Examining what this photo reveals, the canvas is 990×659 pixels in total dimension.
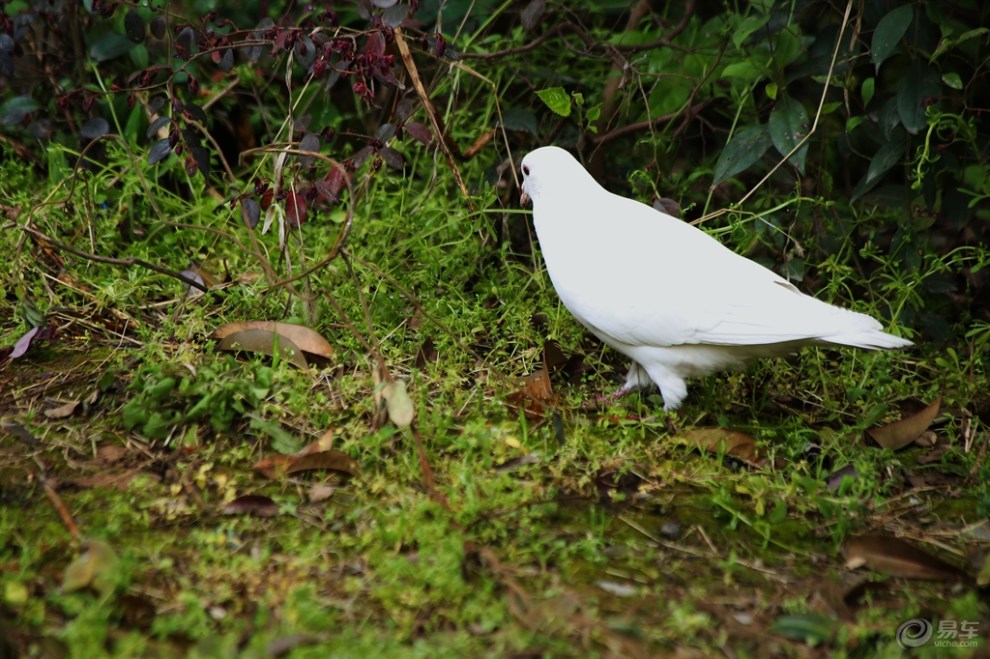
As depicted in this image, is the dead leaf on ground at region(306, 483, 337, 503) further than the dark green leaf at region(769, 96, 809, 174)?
No

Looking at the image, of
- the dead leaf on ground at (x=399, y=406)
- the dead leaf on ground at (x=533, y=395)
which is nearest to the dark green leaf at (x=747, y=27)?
the dead leaf on ground at (x=533, y=395)

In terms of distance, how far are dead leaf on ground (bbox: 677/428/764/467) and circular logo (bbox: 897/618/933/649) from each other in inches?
30.1

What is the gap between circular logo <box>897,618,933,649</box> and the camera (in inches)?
86.5

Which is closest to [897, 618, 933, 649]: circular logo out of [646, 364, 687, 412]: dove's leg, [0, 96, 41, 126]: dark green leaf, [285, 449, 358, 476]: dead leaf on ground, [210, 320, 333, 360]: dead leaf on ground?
[646, 364, 687, 412]: dove's leg

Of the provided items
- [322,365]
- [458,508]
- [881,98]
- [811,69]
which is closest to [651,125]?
[811,69]

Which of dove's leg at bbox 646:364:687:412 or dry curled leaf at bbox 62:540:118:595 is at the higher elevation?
dry curled leaf at bbox 62:540:118:595

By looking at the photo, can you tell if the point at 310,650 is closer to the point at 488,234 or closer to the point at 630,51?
the point at 488,234

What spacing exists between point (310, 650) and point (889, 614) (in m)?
1.36

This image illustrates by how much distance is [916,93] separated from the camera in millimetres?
3451

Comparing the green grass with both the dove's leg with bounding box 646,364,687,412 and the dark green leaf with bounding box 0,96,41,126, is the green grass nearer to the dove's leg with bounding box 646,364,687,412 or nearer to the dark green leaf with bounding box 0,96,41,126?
the dove's leg with bounding box 646,364,687,412

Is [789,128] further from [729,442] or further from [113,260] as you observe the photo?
[113,260]

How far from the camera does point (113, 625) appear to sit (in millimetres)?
2115

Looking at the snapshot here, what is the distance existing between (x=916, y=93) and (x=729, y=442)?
1501 mm

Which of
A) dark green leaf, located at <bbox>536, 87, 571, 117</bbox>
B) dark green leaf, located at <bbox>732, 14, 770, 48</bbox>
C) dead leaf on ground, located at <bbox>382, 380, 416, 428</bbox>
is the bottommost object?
dead leaf on ground, located at <bbox>382, 380, 416, 428</bbox>
